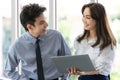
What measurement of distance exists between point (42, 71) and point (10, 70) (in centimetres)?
35

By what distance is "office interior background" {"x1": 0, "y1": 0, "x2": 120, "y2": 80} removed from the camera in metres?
2.75

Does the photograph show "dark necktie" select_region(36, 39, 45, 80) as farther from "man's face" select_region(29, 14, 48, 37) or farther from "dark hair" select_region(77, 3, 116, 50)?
"dark hair" select_region(77, 3, 116, 50)

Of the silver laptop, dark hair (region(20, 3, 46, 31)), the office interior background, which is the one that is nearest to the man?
dark hair (region(20, 3, 46, 31))

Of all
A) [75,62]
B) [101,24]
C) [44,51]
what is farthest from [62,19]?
[75,62]

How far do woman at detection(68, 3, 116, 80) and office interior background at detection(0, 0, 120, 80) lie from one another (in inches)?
20.7

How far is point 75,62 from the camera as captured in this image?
6.90 ft

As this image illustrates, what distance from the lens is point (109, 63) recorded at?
216 centimetres

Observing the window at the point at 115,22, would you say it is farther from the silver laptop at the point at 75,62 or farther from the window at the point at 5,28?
the window at the point at 5,28

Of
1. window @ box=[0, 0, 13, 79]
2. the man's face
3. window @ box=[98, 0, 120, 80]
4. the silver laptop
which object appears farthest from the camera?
window @ box=[0, 0, 13, 79]

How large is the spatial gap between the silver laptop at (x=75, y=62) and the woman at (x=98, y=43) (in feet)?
0.14

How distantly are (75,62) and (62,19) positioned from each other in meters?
1.22

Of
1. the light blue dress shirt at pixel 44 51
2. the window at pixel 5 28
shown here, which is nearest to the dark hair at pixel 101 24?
the light blue dress shirt at pixel 44 51

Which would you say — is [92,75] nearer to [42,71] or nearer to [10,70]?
[42,71]

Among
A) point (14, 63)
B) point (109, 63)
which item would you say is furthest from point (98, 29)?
point (14, 63)
